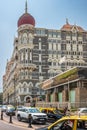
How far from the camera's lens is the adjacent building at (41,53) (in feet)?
340

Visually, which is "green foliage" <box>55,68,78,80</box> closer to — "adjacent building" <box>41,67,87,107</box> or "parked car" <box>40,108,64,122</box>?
"adjacent building" <box>41,67,87,107</box>

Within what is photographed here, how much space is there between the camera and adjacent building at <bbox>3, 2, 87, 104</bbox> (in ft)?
340

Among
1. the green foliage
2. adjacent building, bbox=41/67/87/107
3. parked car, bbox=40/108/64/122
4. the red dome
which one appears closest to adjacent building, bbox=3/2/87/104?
the red dome

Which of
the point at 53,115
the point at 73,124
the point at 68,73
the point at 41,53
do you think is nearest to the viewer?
the point at 73,124

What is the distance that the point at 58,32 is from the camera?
10850 centimetres

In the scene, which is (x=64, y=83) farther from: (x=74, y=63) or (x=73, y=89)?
(x=74, y=63)

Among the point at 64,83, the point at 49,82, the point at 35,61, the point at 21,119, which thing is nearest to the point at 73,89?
the point at 64,83

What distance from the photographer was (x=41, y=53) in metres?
106

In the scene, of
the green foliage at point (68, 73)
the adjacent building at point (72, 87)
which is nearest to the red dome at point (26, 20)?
the adjacent building at point (72, 87)

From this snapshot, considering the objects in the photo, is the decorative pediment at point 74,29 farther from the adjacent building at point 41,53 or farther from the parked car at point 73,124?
the parked car at point 73,124

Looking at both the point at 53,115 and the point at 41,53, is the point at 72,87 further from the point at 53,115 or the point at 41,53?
the point at 41,53

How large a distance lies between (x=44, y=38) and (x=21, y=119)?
7127 cm

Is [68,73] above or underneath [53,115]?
above

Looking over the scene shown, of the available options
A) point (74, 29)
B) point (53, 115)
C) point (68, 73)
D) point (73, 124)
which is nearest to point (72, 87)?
point (68, 73)
